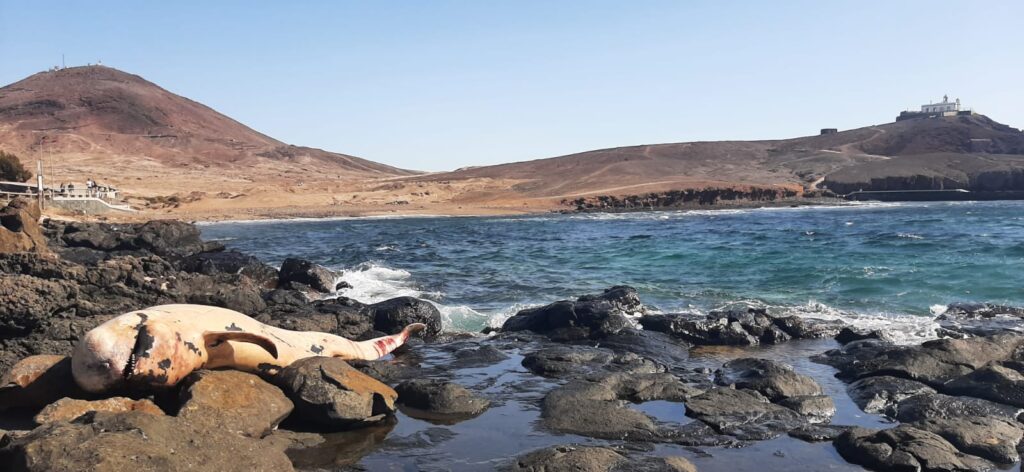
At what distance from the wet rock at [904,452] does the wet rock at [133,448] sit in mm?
4699

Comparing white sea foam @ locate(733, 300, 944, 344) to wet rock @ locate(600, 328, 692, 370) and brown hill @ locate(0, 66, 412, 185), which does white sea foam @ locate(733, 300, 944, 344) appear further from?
brown hill @ locate(0, 66, 412, 185)

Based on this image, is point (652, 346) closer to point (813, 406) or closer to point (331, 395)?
point (813, 406)

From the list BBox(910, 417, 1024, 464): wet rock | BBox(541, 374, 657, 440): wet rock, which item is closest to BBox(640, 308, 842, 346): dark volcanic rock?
BBox(541, 374, 657, 440): wet rock

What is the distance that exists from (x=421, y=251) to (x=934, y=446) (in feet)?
73.3

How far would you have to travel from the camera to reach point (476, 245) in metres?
30.3

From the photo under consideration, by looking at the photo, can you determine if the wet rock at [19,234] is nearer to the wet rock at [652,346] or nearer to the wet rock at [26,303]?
the wet rock at [26,303]

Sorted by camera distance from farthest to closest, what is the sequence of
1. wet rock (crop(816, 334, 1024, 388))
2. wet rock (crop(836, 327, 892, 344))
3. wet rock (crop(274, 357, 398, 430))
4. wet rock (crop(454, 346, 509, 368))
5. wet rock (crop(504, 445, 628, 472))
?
wet rock (crop(836, 327, 892, 344)) → wet rock (crop(454, 346, 509, 368)) → wet rock (crop(816, 334, 1024, 388)) → wet rock (crop(274, 357, 398, 430)) → wet rock (crop(504, 445, 628, 472))

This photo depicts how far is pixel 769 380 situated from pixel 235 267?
13.7m

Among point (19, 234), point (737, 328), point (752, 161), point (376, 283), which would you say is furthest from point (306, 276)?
point (752, 161)

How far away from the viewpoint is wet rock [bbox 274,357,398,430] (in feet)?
21.9

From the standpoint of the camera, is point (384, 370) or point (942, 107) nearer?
point (384, 370)

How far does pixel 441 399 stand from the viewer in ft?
24.8

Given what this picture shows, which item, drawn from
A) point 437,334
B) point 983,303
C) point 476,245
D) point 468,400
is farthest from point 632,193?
point 468,400

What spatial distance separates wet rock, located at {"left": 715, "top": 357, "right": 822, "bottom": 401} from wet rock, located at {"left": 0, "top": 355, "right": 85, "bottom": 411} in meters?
6.80
